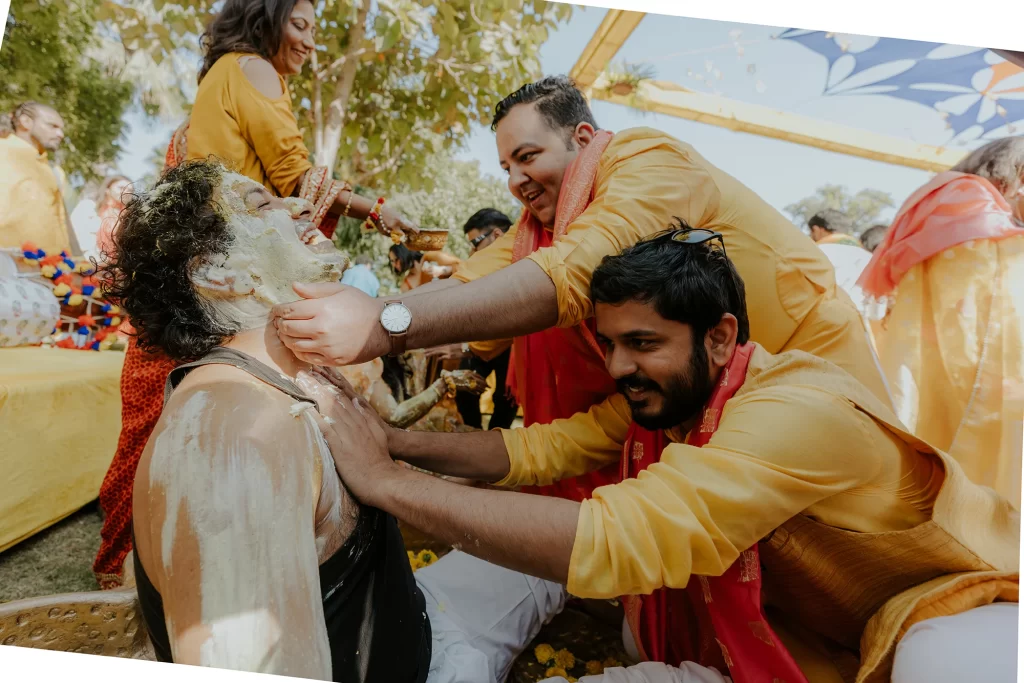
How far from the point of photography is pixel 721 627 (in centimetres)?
142

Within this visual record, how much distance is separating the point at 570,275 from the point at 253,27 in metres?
1.59

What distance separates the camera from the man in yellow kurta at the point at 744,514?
119cm

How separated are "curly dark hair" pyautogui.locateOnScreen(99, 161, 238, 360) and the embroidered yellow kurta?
100cm

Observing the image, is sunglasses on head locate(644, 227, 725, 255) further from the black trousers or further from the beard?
the black trousers

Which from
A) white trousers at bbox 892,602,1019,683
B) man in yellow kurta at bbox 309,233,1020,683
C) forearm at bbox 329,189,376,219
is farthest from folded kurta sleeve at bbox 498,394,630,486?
forearm at bbox 329,189,376,219

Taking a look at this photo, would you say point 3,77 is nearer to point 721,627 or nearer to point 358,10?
point 358,10

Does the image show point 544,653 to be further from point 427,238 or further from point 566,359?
point 427,238

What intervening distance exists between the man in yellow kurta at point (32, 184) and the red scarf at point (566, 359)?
189cm

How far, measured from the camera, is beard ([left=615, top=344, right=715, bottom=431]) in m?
1.48

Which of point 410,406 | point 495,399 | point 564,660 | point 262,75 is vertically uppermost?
point 262,75

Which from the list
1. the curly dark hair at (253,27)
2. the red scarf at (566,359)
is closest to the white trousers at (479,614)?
the red scarf at (566,359)

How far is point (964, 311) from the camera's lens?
2.00 meters

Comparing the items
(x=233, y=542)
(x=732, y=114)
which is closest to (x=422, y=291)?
(x=233, y=542)

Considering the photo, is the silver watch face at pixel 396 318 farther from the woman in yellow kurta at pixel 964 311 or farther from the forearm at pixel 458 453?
the woman in yellow kurta at pixel 964 311
